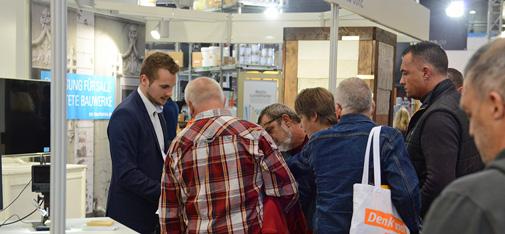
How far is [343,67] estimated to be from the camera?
471 centimetres

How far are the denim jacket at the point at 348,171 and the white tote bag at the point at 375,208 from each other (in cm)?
4

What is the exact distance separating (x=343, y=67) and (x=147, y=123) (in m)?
2.25

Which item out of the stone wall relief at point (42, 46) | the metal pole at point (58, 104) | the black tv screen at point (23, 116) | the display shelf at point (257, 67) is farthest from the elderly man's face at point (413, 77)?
the display shelf at point (257, 67)

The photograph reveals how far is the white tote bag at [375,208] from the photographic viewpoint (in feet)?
7.43

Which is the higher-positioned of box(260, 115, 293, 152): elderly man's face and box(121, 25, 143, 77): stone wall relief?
box(121, 25, 143, 77): stone wall relief

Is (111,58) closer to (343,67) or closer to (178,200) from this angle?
(343,67)

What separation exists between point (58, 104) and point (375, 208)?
1.25 m

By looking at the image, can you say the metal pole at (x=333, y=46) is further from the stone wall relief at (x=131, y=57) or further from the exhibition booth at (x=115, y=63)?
the stone wall relief at (x=131, y=57)

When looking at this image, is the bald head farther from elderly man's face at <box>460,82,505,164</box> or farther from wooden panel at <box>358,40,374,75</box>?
wooden panel at <box>358,40,374,75</box>

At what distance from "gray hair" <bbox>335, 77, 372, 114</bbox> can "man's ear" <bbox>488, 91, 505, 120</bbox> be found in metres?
1.38

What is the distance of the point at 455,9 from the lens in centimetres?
1209

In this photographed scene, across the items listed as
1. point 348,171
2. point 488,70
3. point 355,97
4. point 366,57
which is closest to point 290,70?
point 366,57

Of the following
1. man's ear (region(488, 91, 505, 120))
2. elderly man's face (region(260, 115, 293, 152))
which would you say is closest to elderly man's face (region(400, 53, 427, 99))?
elderly man's face (region(260, 115, 293, 152))

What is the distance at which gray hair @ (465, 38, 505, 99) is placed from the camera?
3.39ft
